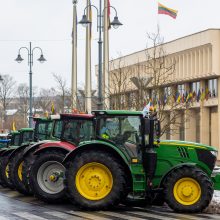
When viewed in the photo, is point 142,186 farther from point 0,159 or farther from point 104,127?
point 0,159

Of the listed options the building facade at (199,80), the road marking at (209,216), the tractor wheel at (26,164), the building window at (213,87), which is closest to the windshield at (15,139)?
the tractor wheel at (26,164)

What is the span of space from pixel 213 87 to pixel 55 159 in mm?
36165

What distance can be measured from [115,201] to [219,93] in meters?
36.8

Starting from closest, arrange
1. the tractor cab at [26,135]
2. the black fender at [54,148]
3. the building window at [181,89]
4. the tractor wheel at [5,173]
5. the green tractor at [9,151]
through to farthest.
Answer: the black fender at [54,148]
the tractor wheel at [5,173]
the green tractor at [9,151]
the tractor cab at [26,135]
the building window at [181,89]

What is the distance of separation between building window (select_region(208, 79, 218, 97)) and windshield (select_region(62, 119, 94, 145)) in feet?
116

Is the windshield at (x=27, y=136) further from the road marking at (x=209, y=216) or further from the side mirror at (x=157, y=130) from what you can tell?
the road marking at (x=209, y=216)

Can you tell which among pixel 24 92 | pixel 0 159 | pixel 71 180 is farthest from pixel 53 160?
pixel 24 92

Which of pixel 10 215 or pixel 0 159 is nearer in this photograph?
pixel 10 215

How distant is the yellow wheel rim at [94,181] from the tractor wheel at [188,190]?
1387mm

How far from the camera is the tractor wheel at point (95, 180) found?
15898 millimetres

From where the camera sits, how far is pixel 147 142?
16.4 meters

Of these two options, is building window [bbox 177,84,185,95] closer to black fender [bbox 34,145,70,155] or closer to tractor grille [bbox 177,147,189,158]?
black fender [bbox 34,145,70,155]

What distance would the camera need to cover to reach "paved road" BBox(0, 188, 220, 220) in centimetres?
1470

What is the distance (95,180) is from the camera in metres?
16.2
